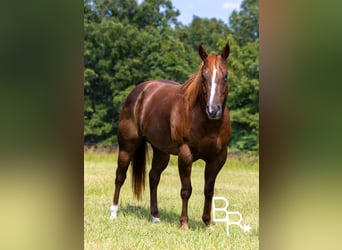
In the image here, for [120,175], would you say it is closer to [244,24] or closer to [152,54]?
[152,54]

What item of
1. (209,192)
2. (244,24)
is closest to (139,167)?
(209,192)

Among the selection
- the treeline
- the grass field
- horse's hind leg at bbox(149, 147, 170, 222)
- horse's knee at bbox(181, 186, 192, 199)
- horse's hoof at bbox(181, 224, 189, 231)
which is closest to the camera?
the grass field

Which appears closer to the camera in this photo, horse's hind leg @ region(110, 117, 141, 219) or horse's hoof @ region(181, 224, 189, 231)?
horse's hoof @ region(181, 224, 189, 231)

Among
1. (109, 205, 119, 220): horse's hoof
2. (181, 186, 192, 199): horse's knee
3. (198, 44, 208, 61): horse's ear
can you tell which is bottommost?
(109, 205, 119, 220): horse's hoof

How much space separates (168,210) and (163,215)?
0.06 m

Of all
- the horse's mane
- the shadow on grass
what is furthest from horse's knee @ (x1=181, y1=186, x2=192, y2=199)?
the horse's mane

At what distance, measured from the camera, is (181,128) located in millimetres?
2178

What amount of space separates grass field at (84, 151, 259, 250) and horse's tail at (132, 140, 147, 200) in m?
0.06

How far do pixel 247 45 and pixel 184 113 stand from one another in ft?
→ 2.22

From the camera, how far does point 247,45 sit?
2455mm

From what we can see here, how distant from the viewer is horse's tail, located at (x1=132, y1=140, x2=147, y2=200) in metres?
2.57

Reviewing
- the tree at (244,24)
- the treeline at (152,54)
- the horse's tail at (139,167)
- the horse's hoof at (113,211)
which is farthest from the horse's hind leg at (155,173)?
the tree at (244,24)

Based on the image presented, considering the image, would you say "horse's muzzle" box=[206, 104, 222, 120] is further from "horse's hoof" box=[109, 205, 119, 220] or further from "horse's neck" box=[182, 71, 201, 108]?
"horse's hoof" box=[109, 205, 119, 220]
